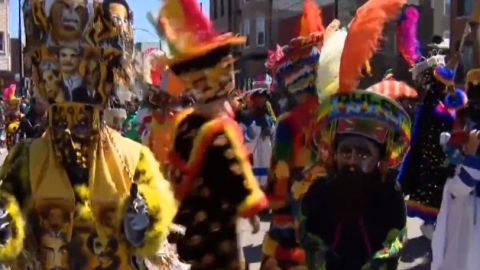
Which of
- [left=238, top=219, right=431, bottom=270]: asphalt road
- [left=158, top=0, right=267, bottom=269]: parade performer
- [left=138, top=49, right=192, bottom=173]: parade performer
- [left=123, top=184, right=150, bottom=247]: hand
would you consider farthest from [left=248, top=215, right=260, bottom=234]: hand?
[left=123, top=184, right=150, bottom=247]: hand

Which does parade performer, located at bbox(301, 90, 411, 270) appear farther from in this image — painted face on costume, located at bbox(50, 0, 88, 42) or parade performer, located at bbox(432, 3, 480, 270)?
parade performer, located at bbox(432, 3, 480, 270)

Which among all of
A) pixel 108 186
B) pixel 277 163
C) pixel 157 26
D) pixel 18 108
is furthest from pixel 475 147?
pixel 18 108

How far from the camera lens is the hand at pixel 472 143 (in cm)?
497

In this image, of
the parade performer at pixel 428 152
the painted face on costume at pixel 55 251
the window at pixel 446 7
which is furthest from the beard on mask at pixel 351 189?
the window at pixel 446 7

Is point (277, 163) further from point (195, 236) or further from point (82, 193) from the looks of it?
point (82, 193)

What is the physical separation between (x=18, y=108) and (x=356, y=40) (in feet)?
50.1

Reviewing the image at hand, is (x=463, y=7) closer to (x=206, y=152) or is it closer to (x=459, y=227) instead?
(x=459, y=227)

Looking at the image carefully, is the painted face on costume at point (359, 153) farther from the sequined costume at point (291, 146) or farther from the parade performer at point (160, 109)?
the parade performer at point (160, 109)

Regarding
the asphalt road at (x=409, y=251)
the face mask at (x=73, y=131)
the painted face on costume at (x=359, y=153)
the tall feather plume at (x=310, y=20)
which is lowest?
the asphalt road at (x=409, y=251)

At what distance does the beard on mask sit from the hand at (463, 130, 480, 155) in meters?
1.56

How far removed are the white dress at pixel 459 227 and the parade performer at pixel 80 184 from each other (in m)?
2.58

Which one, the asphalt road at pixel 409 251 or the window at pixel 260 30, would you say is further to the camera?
the window at pixel 260 30

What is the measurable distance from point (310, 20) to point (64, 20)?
2.80m

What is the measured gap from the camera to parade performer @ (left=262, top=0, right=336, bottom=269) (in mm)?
5426
